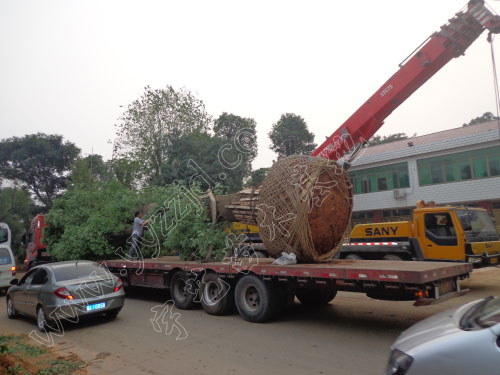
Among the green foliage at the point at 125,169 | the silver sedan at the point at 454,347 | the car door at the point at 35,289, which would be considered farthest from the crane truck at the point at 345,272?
the green foliage at the point at 125,169

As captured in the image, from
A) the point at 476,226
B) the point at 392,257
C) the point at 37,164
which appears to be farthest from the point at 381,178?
the point at 37,164

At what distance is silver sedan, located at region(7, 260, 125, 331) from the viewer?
24.2 ft

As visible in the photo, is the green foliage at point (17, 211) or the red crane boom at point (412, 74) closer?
the red crane boom at point (412, 74)

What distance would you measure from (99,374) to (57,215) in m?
9.16

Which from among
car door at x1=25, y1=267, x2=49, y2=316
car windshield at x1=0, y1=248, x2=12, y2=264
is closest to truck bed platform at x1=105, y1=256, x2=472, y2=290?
car door at x1=25, y1=267, x2=49, y2=316

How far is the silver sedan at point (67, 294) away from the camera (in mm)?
7363

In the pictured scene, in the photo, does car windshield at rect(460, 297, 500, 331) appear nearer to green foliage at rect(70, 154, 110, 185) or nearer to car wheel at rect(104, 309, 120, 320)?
car wheel at rect(104, 309, 120, 320)

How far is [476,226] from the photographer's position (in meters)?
10.6

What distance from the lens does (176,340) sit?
6504 millimetres

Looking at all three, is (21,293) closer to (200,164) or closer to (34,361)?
(34,361)

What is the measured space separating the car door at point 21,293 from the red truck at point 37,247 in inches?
271

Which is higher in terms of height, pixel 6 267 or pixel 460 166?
pixel 460 166

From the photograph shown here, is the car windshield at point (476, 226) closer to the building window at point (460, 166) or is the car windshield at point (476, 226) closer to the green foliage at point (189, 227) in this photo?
the green foliage at point (189, 227)

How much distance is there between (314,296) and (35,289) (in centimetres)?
600
